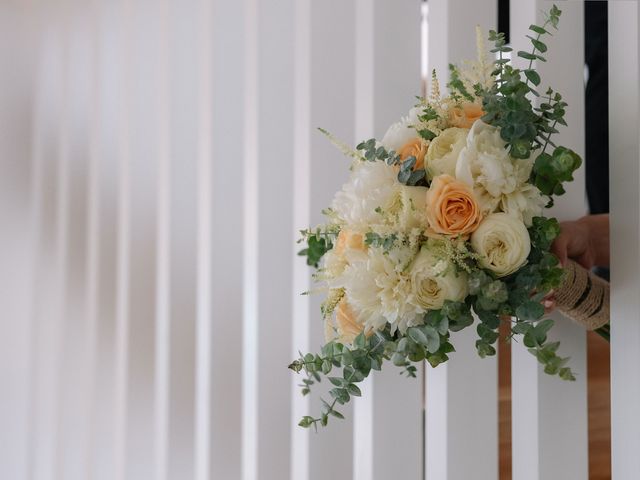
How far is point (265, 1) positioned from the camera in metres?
1.41

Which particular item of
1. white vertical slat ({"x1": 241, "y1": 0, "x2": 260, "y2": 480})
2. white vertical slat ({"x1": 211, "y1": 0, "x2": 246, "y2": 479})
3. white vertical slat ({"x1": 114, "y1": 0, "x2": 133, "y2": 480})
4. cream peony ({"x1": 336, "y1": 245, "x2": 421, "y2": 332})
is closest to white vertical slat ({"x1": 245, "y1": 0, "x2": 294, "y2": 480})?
white vertical slat ({"x1": 241, "y1": 0, "x2": 260, "y2": 480})

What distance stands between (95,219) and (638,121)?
146 centimetres

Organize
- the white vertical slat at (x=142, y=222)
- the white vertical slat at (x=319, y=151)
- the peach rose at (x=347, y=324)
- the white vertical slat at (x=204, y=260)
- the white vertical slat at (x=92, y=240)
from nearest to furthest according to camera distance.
Result: the peach rose at (x=347, y=324) < the white vertical slat at (x=319, y=151) < the white vertical slat at (x=204, y=260) < the white vertical slat at (x=142, y=222) < the white vertical slat at (x=92, y=240)

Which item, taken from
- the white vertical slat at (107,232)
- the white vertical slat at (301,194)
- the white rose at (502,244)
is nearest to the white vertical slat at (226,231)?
the white vertical slat at (301,194)

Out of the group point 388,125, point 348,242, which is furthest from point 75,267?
point 348,242

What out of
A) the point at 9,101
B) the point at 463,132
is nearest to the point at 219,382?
the point at 463,132

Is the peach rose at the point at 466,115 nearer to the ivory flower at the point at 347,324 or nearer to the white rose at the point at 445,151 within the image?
the white rose at the point at 445,151

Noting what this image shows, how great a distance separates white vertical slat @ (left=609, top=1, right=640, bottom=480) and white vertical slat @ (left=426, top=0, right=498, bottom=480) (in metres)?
0.24

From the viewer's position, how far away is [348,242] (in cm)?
77

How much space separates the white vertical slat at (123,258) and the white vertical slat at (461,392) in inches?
39.1

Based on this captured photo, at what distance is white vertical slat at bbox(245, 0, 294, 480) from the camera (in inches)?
54.1

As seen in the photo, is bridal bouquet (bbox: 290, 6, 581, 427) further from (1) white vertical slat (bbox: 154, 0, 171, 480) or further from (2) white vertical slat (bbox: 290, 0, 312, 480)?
(1) white vertical slat (bbox: 154, 0, 171, 480)

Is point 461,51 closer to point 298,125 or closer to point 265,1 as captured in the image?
point 298,125

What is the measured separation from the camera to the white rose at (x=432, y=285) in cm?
70
